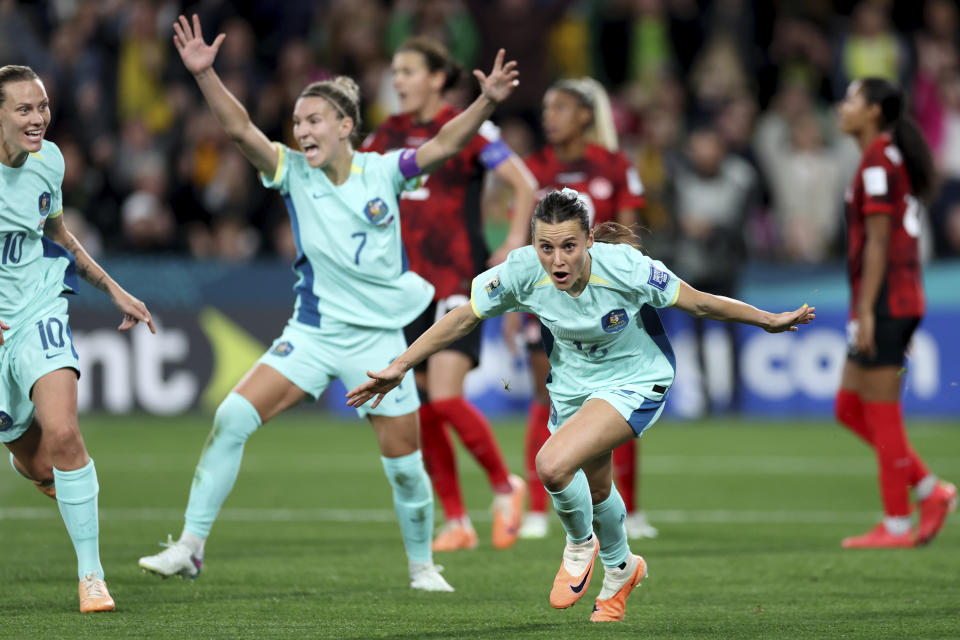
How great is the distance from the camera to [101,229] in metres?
15.8

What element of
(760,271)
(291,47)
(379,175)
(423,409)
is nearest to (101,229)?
(291,47)

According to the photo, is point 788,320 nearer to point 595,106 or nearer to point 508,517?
point 508,517

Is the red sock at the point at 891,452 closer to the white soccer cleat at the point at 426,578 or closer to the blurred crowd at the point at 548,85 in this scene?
the white soccer cleat at the point at 426,578

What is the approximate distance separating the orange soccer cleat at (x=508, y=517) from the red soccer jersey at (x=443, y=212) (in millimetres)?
1190

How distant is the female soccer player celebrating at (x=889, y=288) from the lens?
8.37 metres

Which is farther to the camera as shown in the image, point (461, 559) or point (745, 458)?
point (745, 458)

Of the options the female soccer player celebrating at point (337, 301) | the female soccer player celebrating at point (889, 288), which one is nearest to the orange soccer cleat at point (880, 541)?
the female soccer player celebrating at point (889, 288)

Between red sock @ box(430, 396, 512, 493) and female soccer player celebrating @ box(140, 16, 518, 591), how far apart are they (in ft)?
5.02

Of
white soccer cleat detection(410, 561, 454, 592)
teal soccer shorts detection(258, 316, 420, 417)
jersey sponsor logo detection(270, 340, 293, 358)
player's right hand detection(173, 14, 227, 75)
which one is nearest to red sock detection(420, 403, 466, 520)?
white soccer cleat detection(410, 561, 454, 592)

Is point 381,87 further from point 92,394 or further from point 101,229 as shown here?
point 92,394

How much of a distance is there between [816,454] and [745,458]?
70 centimetres

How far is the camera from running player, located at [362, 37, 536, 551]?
27.3 ft

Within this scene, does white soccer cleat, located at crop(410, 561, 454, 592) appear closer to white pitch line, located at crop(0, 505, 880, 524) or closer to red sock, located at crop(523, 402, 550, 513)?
red sock, located at crop(523, 402, 550, 513)

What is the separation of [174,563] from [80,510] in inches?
23.3
